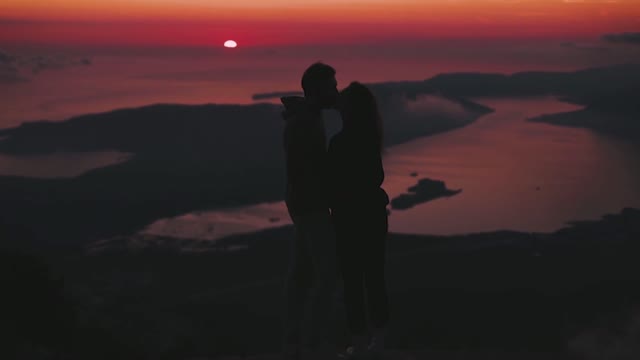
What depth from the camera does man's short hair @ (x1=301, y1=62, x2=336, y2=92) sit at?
435 centimetres

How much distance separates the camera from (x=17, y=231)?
163750 millimetres

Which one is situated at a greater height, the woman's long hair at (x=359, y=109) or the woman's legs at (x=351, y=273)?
the woman's long hair at (x=359, y=109)

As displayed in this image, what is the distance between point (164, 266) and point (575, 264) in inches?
2793

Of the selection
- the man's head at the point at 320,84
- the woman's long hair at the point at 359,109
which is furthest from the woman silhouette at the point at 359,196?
the man's head at the point at 320,84

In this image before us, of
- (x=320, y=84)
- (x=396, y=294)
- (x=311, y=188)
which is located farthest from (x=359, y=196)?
(x=396, y=294)

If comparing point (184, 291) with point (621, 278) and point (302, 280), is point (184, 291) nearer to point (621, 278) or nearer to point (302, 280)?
point (621, 278)

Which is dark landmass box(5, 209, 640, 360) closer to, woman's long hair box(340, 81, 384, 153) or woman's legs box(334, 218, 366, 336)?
woman's legs box(334, 218, 366, 336)

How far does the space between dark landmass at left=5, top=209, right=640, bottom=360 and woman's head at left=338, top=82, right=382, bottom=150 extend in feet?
110

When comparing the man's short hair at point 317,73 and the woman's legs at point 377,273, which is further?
the woman's legs at point 377,273

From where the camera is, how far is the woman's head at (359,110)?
4.47 meters

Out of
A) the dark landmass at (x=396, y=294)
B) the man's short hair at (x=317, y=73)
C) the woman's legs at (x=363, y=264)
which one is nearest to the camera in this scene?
the man's short hair at (x=317, y=73)

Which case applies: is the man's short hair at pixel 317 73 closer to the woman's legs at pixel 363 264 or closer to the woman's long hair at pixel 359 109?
the woman's long hair at pixel 359 109

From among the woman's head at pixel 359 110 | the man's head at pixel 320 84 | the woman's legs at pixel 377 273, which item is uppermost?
the man's head at pixel 320 84

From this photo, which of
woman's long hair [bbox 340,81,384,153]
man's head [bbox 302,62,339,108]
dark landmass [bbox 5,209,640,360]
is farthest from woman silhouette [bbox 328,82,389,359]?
dark landmass [bbox 5,209,640,360]
